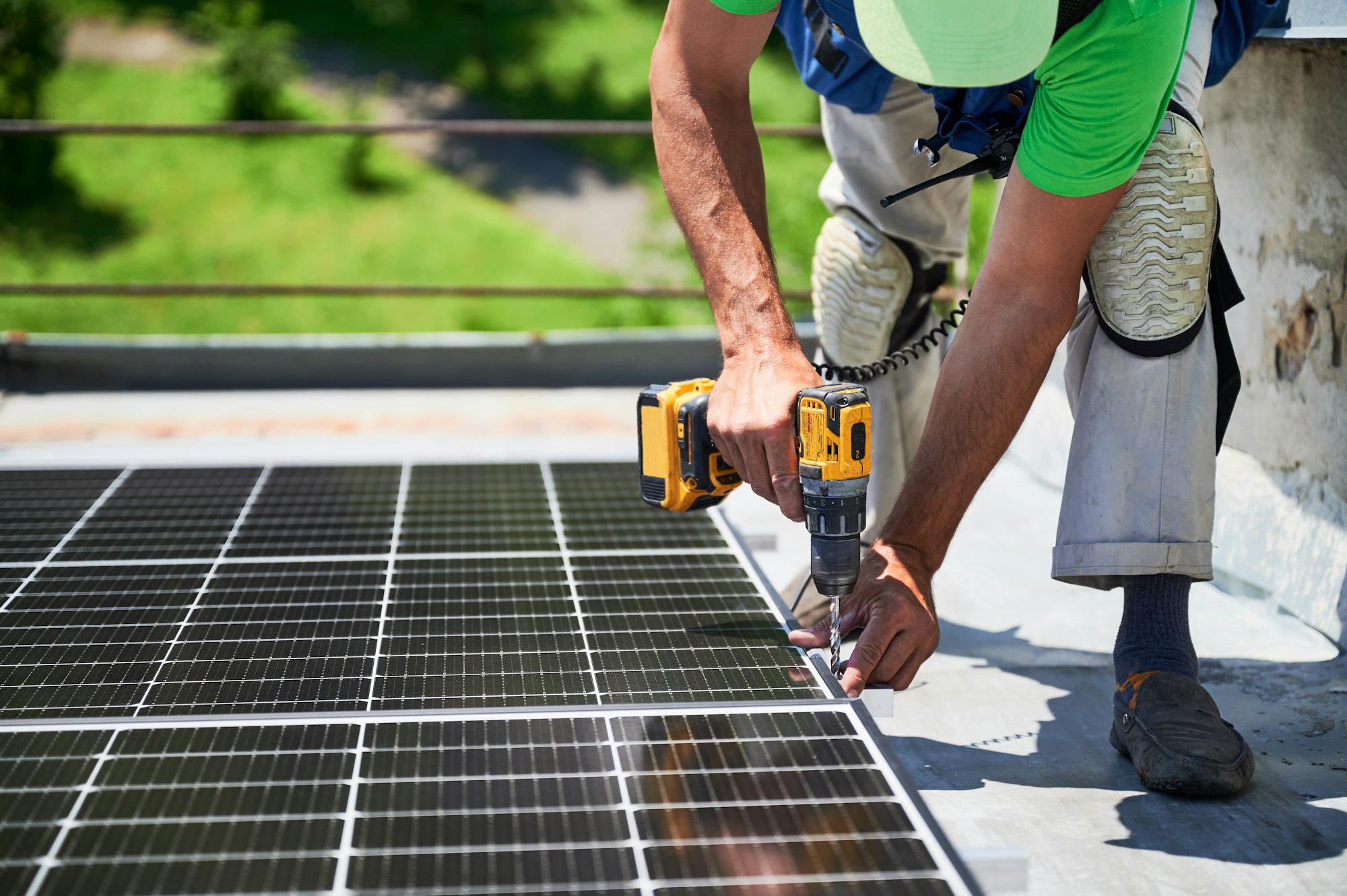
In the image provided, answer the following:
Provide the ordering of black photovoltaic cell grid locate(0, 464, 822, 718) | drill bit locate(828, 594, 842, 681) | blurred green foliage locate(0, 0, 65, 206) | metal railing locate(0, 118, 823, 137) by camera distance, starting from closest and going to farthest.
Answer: black photovoltaic cell grid locate(0, 464, 822, 718) < drill bit locate(828, 594, 842, 681) < metal railing locate(0, 118, 823, 137) < blurred green foliage locate(0, 0, 65, 206)

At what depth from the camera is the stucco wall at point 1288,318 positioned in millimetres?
3262

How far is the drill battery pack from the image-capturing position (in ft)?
8.85

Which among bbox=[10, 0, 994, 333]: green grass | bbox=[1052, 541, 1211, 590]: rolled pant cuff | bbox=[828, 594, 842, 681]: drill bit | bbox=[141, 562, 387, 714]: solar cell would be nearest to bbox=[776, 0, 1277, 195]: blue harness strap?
bbox=[1052, 541, 1211, 590]: rolled pant cuff

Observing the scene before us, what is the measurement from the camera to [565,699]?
2330mm

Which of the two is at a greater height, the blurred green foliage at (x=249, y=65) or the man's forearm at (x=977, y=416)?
the blurred green foliage at (x=249, y=65)

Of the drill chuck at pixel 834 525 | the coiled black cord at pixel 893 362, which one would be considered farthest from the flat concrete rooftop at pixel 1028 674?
the coiled black cord at pixel 893 362

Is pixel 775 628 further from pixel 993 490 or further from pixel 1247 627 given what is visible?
pixel 993 490

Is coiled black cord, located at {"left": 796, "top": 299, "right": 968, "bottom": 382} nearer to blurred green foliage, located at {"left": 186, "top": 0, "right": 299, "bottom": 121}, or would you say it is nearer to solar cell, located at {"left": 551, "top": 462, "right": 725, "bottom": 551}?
solar cell, located at {"left": 551, "top": 462, "right": 725, "bottom": 551}

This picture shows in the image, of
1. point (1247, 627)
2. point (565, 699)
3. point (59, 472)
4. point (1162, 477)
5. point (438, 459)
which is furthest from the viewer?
point (438, 459)

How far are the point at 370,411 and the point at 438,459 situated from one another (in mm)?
1524

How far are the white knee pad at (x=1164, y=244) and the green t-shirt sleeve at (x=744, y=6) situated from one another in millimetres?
907

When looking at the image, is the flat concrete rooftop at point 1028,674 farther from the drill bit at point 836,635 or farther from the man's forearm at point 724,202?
the man's forearm at point 724,202

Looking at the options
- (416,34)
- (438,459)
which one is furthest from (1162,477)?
(416,34)

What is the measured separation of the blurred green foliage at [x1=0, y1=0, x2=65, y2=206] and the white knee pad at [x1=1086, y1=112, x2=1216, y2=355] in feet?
51.6
